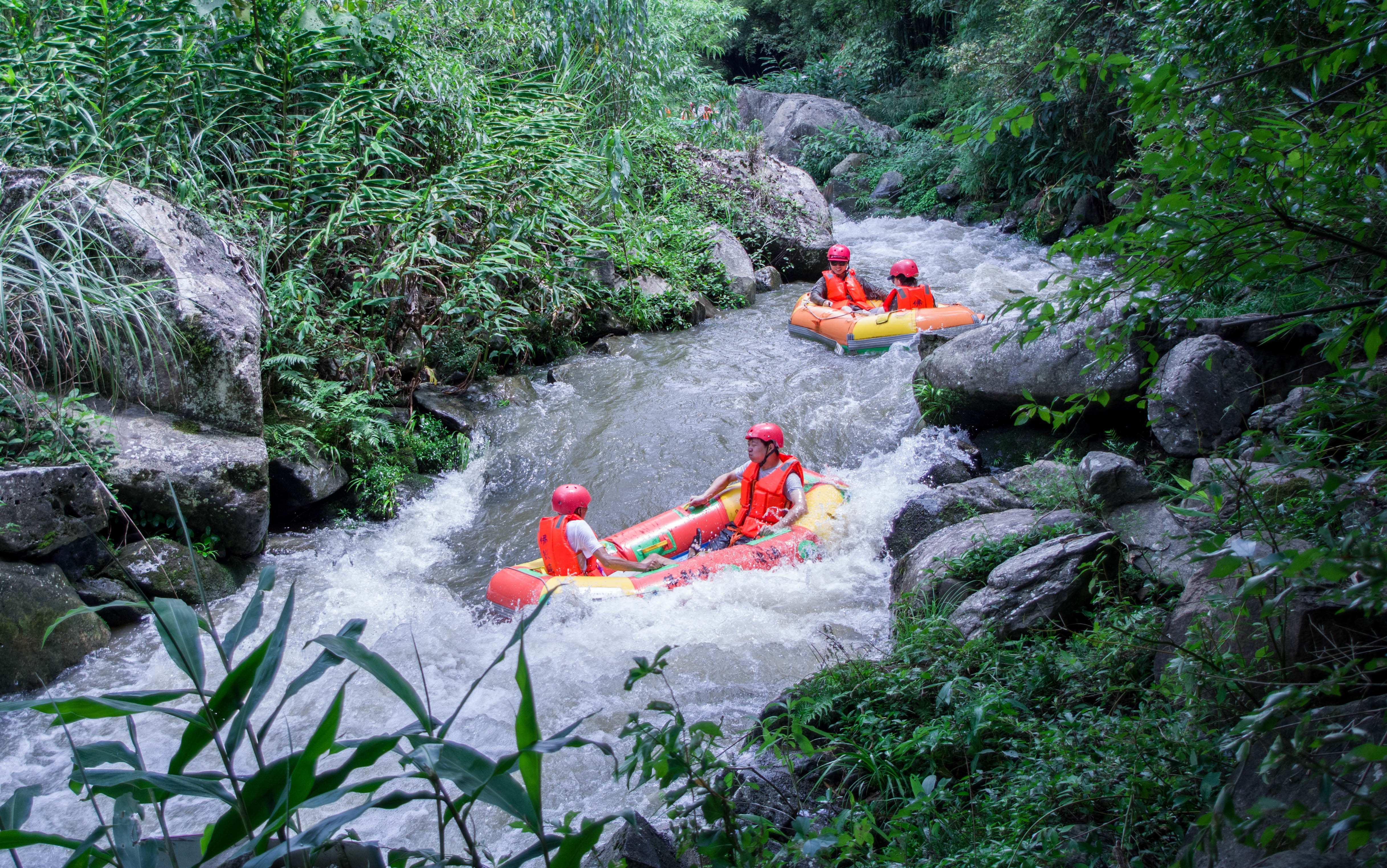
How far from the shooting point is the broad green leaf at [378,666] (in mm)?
1075

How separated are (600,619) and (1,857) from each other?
259cm

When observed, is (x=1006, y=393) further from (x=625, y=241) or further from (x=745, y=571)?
(x=625, y=241)

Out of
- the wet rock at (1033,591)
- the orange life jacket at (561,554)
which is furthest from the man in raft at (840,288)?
the wet rock at (1033,591)

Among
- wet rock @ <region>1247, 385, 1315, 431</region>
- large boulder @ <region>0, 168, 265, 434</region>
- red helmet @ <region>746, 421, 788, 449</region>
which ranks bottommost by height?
red helmet @ <region>746, 421, 788, 449</region>

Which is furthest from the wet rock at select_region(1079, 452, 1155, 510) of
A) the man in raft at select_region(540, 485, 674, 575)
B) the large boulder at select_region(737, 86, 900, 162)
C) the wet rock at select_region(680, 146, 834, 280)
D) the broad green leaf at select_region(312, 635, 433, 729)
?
the large boulder at select_region(737, 86, 900, 162)

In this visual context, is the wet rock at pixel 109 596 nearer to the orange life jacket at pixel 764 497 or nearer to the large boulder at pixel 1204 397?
the orange life jacket at pixel 764 497

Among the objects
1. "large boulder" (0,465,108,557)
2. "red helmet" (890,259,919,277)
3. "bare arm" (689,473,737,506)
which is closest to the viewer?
"large boulder" (0,465,108,557)

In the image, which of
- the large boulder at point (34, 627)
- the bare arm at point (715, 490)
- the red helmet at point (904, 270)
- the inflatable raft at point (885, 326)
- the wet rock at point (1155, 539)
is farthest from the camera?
the red helmet at point (904, 270)

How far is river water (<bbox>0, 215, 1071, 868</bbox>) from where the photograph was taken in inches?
143

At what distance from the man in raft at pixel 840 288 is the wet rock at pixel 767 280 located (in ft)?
5.42

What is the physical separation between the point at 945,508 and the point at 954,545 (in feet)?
2.38

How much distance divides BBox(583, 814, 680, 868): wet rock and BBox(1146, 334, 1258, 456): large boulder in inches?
136

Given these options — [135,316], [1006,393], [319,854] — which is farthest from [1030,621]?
[135,316]

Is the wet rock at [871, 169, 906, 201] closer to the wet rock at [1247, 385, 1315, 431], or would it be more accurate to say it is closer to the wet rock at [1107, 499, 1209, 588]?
the wet rock at [1247, 385, 1315, 431]
